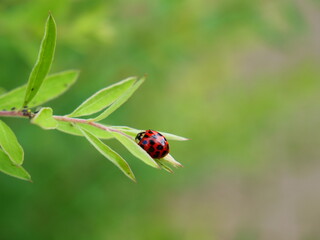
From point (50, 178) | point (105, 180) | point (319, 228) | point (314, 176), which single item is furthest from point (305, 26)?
point (314, 176)

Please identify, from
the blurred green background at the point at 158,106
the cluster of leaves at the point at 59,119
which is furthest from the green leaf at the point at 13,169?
the blurred green background at the point at 158,106

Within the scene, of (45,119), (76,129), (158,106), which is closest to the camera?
(45,119)

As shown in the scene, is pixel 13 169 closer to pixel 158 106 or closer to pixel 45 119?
pixel 45 119

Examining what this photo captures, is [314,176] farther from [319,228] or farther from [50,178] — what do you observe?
[50,178]

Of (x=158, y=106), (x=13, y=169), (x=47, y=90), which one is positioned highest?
(x=158, y=106)

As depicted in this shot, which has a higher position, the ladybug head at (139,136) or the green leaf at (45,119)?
the ladybug head at (139,136)

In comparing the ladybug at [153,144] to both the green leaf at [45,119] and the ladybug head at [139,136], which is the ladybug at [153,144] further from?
the green leaf at [45,119]

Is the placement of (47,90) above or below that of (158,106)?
below

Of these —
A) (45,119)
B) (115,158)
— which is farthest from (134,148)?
(45,119)
